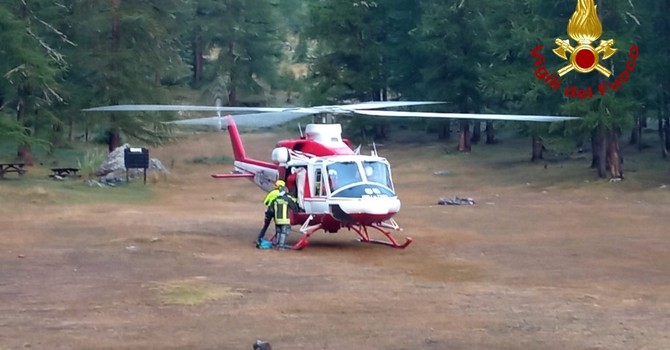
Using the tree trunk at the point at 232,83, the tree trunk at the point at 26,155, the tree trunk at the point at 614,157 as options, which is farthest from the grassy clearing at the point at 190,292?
the tree trunk at the point at 232,83

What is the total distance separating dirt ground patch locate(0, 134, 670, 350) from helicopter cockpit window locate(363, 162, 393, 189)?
1.30 m

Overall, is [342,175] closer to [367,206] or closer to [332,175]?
[332,175]

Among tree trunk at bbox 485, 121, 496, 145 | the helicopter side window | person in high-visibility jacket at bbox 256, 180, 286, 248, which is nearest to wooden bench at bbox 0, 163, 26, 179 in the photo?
person in high-visibility jacket at bbox 256, 180, 286, 248

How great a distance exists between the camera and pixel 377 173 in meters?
18.8

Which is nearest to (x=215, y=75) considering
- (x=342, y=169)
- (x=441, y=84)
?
(x=441, y=84)

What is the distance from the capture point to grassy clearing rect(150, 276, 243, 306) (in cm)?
1341

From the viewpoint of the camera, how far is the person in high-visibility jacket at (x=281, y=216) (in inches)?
741

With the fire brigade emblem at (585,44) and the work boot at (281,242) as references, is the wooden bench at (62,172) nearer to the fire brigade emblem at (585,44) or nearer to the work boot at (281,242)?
the work boot at (281,242)

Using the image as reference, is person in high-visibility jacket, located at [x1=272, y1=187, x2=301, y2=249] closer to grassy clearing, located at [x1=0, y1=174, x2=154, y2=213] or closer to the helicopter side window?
the helicopter side window

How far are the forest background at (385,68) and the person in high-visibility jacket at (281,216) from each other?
1307cm

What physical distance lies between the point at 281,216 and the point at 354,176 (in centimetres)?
157

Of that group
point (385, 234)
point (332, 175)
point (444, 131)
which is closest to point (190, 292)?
point (332, 175)

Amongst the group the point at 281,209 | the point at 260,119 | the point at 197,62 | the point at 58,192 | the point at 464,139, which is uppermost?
the point at 197,62

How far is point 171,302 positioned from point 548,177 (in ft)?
78.0
